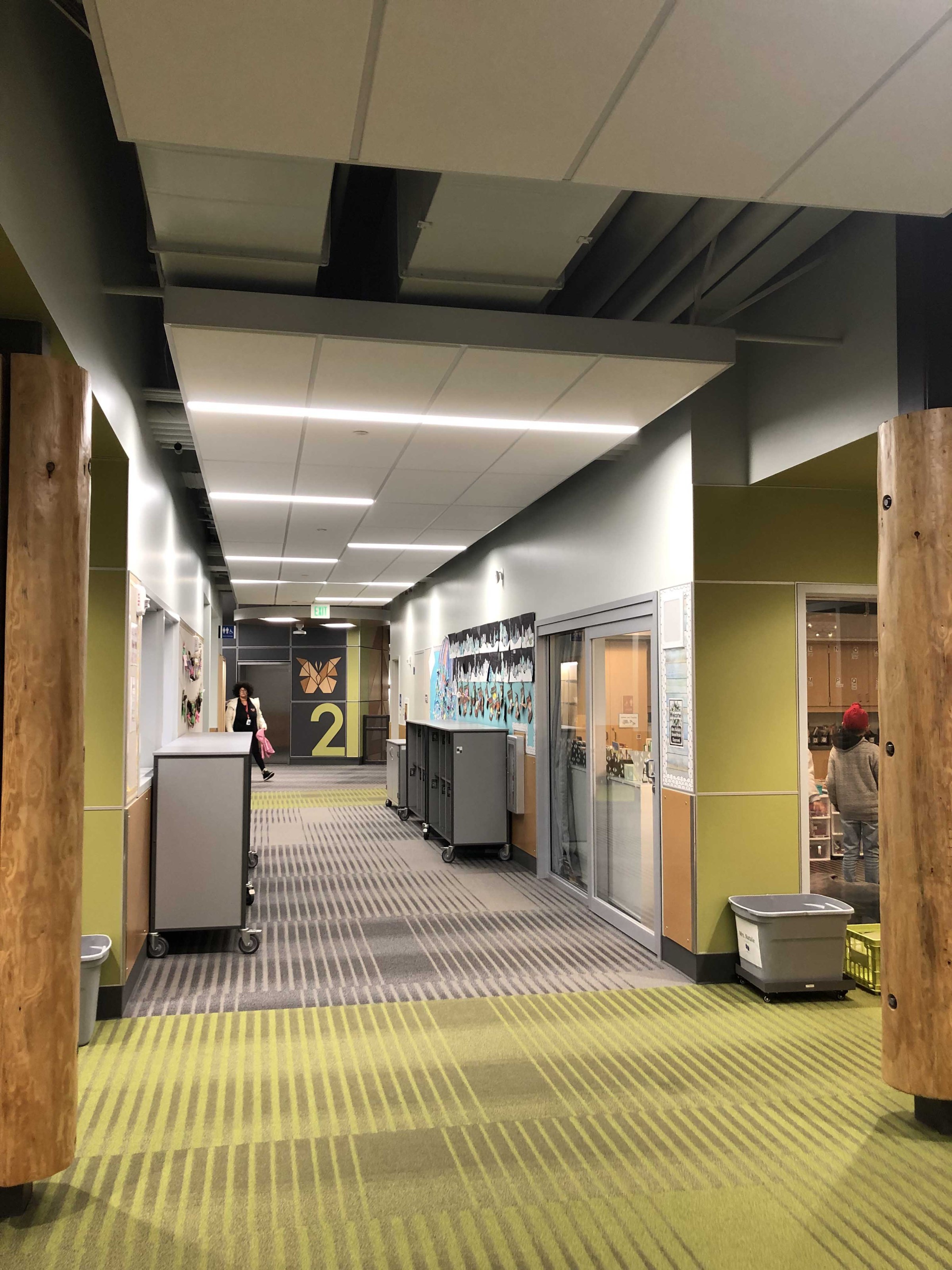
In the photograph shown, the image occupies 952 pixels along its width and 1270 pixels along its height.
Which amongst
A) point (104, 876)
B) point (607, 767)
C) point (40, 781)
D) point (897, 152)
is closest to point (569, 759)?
point (607, 767)

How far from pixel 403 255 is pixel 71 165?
122cm

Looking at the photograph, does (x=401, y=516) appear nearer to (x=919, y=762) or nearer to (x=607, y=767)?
(x=607, y=767)

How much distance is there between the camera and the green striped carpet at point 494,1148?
9.25 ft

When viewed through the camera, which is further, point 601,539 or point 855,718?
point 601,539

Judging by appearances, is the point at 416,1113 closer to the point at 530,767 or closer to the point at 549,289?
the point at 549,289

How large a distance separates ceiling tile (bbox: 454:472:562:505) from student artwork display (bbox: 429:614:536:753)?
124 centimetres

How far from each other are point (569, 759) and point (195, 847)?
122 inches

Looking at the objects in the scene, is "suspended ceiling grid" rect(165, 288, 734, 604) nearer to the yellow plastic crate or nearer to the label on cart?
the label on cart

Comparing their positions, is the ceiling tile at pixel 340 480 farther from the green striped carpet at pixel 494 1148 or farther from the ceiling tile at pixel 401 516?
the green striped carpet at pixel 494 1148

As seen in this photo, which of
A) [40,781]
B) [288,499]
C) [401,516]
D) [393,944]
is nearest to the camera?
[40,781]

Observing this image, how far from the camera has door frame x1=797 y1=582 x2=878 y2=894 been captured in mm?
5527

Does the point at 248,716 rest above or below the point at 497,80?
below

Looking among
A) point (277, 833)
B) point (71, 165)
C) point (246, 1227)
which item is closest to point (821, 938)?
point (246, 1227)

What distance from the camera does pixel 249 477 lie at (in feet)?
21.7
